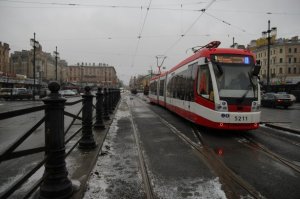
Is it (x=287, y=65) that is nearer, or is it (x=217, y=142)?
(x=217, y=142)

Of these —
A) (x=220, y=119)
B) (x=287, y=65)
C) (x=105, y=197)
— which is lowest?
(x=105, y=197)

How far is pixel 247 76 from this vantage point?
9.16m

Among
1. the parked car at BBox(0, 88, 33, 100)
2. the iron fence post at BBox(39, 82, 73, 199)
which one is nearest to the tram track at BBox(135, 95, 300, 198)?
the iron fence post at BBox(39, 82, 73, 199)

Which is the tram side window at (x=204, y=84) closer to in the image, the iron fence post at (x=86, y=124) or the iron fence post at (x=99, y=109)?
the iron fence post at (x=99, y=109)

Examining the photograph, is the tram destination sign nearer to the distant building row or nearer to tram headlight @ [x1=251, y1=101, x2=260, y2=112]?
tram headlight @ [x1=251, y1=101, x2=260, y2=112]

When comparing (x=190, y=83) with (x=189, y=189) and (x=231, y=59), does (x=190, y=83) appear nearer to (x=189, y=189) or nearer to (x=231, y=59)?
(x=231, y=59)

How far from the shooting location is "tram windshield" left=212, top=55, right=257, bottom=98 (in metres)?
8.90

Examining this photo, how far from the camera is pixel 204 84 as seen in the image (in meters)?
9.39

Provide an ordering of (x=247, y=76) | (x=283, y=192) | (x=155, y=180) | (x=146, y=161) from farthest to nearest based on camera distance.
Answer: (x=247, y=76) → (x=146, y=161) → (x=155, y=180) → (x=283, y=192)

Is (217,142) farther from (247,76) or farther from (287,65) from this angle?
(287,65)

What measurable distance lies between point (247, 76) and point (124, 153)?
516cm

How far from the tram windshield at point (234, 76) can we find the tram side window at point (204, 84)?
0.29 m

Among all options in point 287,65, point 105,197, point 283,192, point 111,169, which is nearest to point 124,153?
point 111,169

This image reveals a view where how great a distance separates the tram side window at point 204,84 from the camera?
29.7 ft
